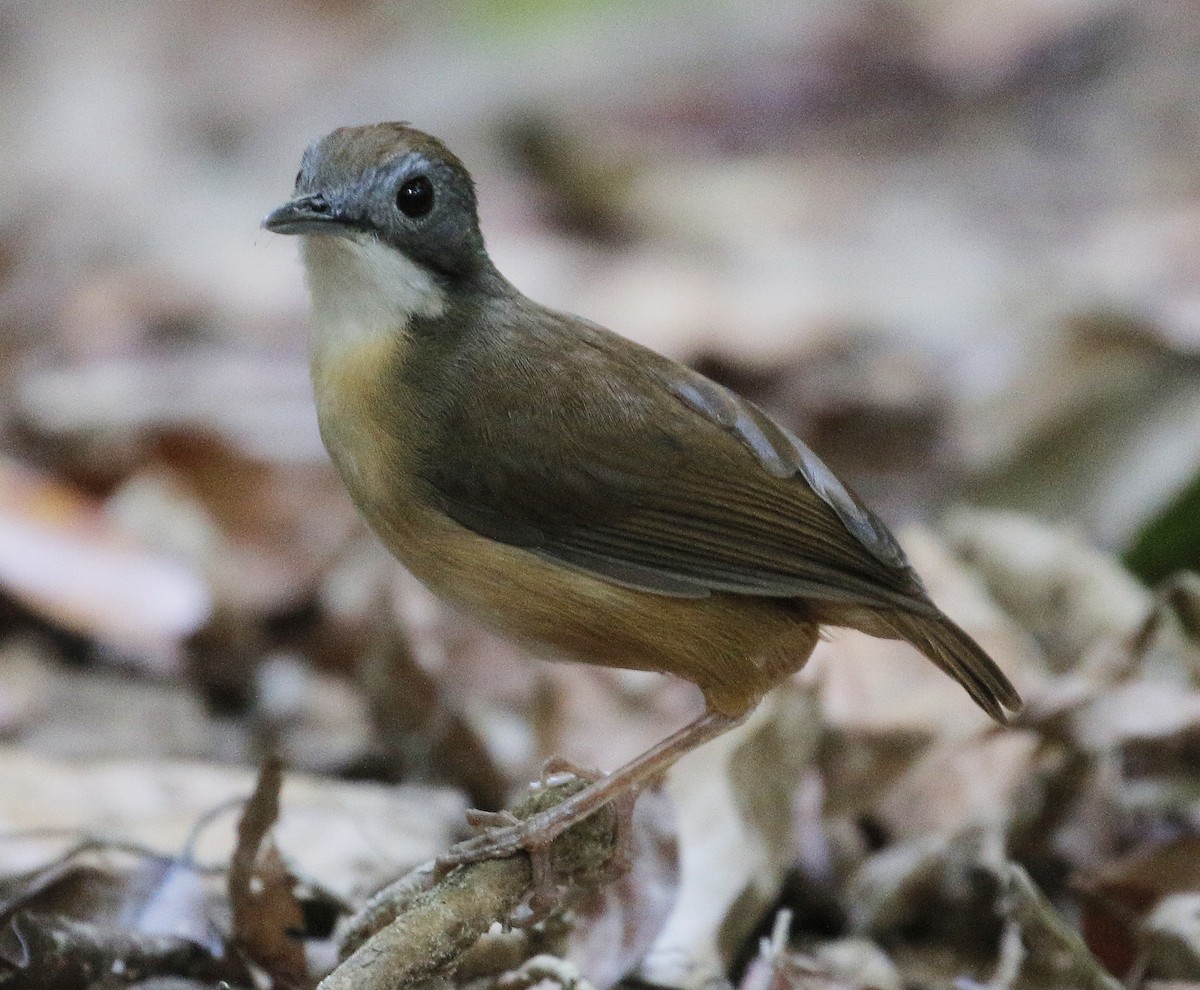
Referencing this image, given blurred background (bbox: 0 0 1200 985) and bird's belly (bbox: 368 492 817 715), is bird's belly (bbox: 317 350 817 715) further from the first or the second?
blurred background (bbox: 0 0 1200 985)

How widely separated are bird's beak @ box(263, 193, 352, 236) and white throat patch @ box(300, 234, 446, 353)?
11 centimetres

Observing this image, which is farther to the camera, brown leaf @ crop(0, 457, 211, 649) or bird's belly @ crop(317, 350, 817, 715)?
brown leaf @ crop(0, 457, 211, 649)

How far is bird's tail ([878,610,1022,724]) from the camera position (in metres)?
3.69

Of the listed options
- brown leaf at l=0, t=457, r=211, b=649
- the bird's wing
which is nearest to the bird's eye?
the bird's wing

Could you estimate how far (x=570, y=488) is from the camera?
371 centimetres

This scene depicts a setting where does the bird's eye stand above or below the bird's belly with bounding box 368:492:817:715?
above

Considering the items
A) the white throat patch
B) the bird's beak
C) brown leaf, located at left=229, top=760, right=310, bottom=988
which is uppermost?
the bird's beak

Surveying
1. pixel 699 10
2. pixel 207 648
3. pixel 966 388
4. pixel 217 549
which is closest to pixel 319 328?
pixel 207 648

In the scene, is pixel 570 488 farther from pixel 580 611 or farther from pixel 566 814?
pixel 566 814

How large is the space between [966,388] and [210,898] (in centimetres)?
457

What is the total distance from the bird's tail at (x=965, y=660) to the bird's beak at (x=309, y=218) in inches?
52.2

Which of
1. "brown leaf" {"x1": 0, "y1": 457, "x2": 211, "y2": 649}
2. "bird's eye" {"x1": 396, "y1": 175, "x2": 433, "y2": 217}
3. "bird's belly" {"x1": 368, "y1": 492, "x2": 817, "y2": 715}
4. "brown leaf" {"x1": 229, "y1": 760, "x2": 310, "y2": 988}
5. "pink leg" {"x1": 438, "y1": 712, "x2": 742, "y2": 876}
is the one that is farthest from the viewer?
"brown leaf" {"x1": 0, "y1": 457, "x2": 211, "y2": 649}

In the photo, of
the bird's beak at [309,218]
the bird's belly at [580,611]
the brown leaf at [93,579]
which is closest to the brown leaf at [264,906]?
the bird's belly at [580,611]

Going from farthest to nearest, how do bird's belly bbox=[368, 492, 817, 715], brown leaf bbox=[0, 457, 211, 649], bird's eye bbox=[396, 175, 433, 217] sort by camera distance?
1. brown leaf bbox=[0, 457, 211, 649]
2. bird's eye bbox=[396, 175, 433, 217]
3. bird's belly bbox=[368, 492, 817, 715]
